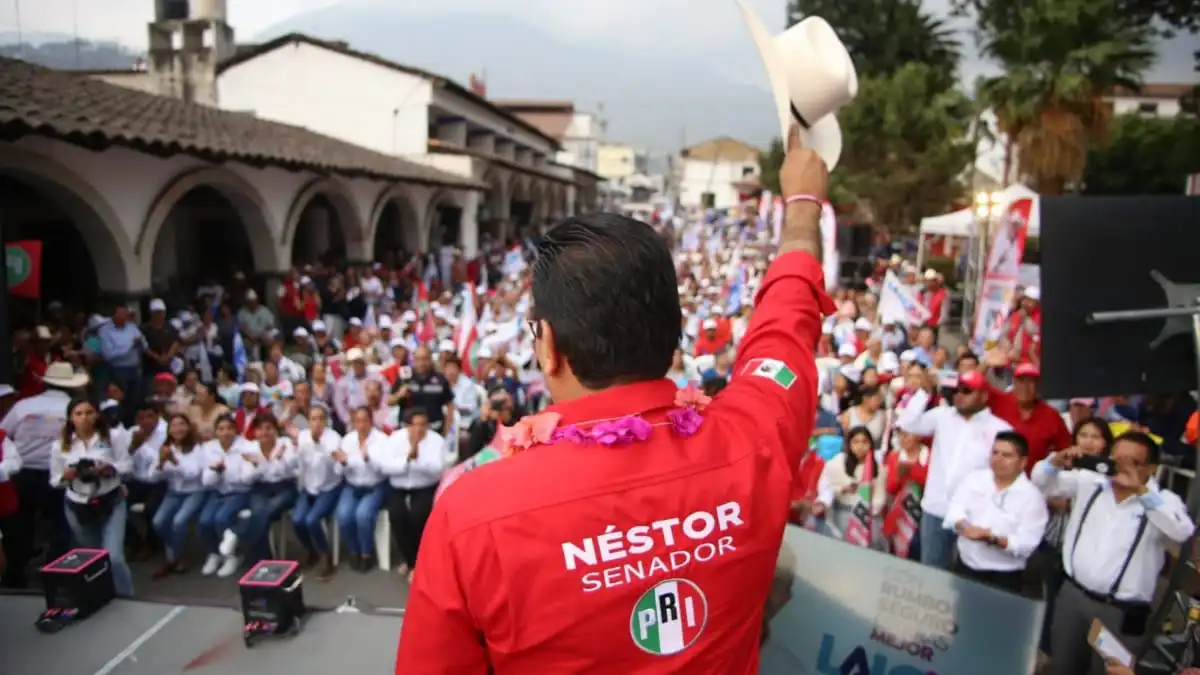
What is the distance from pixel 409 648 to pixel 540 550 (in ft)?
0.79

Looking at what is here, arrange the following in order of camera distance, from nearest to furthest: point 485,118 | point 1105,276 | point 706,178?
1. point 1105,276
2. point 485,118
3. point 706,178

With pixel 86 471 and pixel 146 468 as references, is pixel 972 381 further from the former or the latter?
pixel 146 468

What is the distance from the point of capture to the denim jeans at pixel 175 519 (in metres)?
6.86

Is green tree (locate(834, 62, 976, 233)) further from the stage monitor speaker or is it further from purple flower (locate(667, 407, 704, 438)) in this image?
purple flower (locate(667, 407, 704, 438))

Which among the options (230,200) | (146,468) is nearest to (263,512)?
(146,468)

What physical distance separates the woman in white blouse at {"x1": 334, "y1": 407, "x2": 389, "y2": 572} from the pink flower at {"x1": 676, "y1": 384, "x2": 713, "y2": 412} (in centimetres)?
579

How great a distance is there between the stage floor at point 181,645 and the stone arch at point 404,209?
49.5ft

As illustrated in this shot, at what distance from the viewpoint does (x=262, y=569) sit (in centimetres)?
420

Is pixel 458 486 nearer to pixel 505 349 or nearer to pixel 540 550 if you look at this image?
pixel 540 550

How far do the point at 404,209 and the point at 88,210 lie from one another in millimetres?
11582

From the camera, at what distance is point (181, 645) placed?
3.85 meters

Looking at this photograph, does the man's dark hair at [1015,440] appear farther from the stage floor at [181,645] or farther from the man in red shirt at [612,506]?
the man in red shirt at [612,506]

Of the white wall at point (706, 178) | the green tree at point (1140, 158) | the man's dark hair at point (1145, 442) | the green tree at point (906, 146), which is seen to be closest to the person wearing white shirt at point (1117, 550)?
the man's dark hair at point (1145, 442)

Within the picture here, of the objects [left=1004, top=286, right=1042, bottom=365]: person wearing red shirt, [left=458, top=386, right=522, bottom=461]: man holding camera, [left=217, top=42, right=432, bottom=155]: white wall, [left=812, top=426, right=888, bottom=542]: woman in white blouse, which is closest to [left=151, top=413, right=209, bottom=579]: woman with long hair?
[left=458, top=386, right=522, bottom=461]: man holding camera
